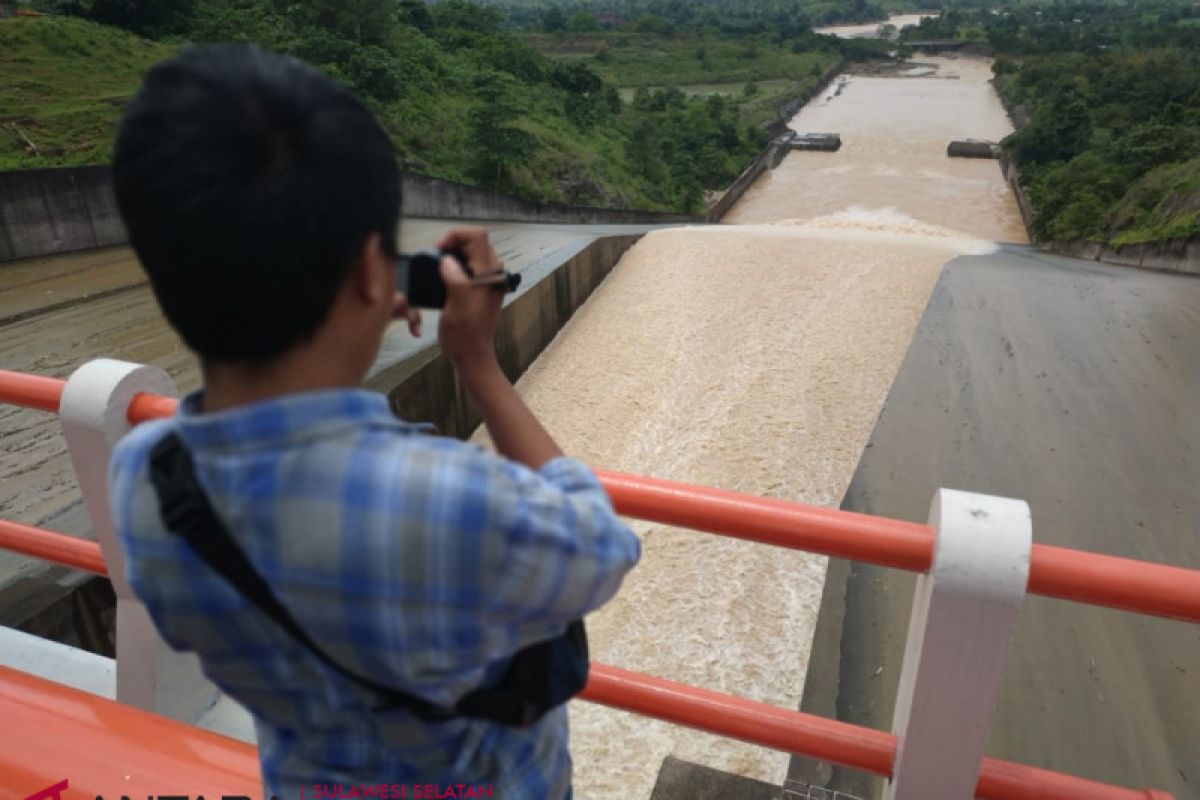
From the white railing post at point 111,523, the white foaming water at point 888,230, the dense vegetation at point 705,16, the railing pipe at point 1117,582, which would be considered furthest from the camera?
the dense vegetation at point 705,16

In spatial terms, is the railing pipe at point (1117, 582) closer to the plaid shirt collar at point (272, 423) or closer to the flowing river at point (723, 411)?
the plaid shirt collar at point (272, 423)

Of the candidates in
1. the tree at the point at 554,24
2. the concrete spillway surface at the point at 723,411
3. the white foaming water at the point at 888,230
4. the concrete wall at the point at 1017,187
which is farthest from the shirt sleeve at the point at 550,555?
the tree at the point at 554,24

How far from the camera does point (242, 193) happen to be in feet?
2.23

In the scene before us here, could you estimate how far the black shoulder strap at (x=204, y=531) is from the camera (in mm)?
738

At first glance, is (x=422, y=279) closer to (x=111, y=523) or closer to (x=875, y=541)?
(x=875, y=541)

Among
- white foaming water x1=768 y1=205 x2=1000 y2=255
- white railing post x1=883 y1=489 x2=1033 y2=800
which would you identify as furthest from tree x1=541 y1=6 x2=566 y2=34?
white railing post x1=883 y1=489 x2=1033 y2=800

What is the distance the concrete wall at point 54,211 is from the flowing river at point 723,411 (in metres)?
6.45

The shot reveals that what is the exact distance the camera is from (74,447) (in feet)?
5.70

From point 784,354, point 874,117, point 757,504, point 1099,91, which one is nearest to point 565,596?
point 757,504

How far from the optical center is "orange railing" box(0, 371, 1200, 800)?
1.18m

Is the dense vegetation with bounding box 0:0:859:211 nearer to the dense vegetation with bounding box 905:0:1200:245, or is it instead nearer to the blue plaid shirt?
the dense vegetation with bounding box 905:0:1200:245

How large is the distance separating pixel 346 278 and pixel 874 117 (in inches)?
1649

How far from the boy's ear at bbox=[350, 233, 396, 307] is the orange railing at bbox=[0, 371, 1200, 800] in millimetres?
650

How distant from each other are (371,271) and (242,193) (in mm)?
139
